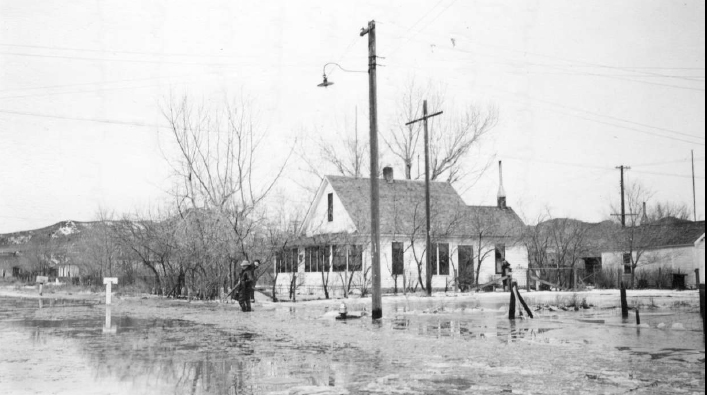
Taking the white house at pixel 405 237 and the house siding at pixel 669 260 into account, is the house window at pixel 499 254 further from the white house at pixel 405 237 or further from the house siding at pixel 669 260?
the house siding at pixel 669 260

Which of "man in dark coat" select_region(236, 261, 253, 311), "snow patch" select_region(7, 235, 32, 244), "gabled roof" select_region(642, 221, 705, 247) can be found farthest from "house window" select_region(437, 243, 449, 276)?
"snow patch" select_region(7, 235, 32, 244)

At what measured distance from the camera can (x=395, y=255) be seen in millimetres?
38000

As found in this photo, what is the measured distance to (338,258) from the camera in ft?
113

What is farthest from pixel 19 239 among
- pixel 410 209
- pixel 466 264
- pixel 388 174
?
pixel 466 264

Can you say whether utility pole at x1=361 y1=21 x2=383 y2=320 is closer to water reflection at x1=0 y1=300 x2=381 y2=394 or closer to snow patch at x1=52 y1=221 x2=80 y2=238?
water reflection at x1=0 y1=300 x2=381 y2=394

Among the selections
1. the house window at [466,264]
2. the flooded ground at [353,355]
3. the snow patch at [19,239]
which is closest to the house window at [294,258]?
the flooded ground at [353,355]

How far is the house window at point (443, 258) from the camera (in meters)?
39.5

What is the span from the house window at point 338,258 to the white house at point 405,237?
6 centimetres

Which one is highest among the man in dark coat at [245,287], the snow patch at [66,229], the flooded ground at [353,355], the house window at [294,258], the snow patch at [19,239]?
the snow patch at [66,229]

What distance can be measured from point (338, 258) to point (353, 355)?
23054mm

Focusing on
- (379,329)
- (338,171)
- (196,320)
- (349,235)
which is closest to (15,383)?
(379,329)

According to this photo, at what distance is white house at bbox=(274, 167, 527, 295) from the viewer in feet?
121

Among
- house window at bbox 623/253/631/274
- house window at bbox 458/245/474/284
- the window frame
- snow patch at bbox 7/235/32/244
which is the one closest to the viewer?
the window frame

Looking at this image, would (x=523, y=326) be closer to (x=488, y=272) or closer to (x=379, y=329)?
(x=379, y=329)
